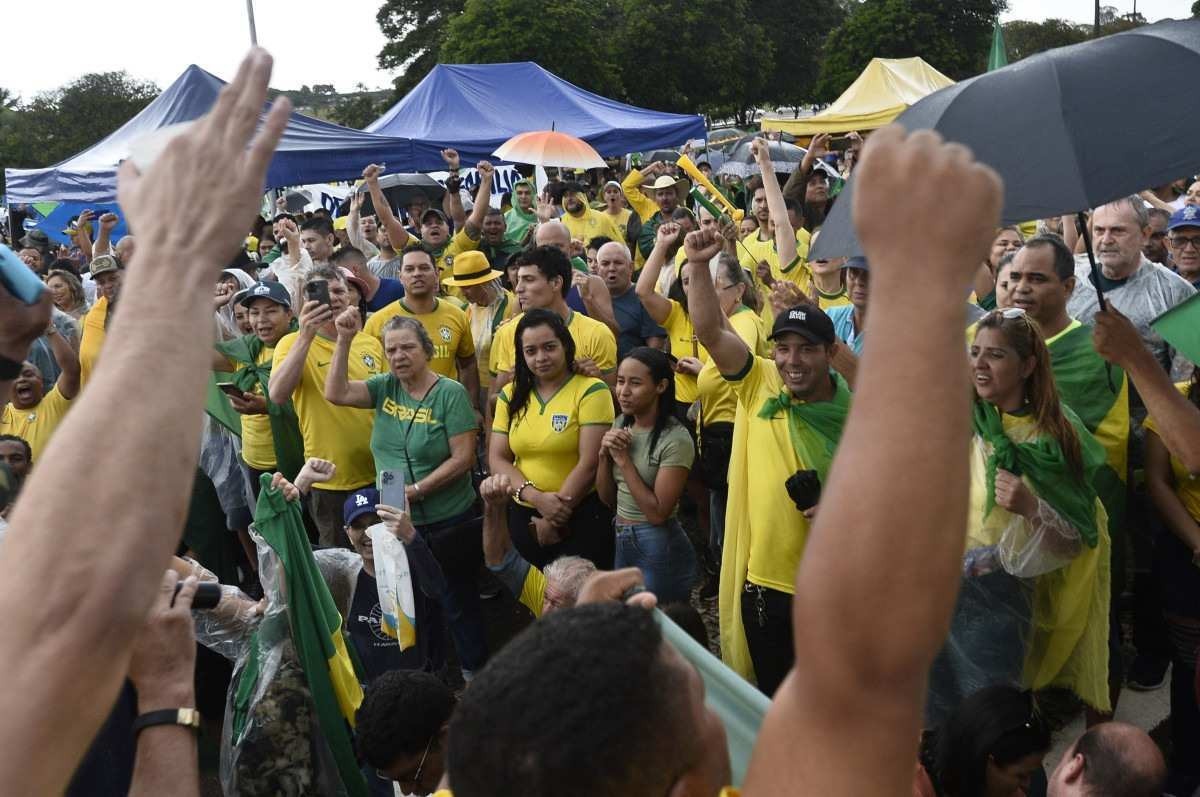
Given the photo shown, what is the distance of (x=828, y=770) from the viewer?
3.02 ft

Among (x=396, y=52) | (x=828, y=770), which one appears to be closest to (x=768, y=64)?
(x=396, y=52)

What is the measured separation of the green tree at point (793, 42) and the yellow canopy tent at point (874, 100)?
102 ft

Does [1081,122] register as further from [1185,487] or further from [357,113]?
[357,113]

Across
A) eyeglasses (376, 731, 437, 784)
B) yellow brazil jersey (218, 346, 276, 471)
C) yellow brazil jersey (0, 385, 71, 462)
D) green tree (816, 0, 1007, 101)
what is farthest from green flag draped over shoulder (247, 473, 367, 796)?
green tree (816, 0, 1007, 101)

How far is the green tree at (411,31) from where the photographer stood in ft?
155

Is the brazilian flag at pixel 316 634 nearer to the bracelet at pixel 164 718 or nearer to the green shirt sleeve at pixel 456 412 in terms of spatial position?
the bracelet at pixel 164 718

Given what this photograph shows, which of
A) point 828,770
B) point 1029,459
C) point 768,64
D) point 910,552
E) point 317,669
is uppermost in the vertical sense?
point 768,64

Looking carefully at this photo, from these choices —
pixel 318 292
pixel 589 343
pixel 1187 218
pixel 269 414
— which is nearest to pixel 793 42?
pixel 1187 218

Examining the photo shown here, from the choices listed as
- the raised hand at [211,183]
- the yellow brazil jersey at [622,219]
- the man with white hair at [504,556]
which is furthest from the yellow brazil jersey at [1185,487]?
the yellow brazil jersey at [622,219]

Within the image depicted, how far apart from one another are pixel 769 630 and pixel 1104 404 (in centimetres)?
157

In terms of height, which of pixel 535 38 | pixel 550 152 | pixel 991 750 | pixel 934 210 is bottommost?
pixel 991 750

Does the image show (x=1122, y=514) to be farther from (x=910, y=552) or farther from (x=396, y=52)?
(x=396, y=52)

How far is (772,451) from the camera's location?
12.4 ft

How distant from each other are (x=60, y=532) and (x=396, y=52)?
5088 cm
